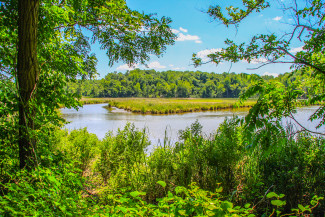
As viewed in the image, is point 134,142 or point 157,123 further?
point 157,123

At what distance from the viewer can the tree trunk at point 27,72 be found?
1811 millimetres

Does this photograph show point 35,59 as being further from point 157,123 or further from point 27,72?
point 157,123

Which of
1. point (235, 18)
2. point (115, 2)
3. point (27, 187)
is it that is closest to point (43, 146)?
point (27, 187)

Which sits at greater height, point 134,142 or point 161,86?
point 161,86

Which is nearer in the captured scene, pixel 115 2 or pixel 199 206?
pixel 199 206

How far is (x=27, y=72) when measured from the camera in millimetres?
1891

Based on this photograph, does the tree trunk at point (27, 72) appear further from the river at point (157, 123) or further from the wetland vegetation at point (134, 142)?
the river at point (157, 123)

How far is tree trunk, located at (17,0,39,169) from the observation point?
1.81 meters

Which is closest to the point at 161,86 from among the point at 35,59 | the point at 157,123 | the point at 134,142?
the point at 157,123

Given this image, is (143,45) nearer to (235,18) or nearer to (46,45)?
(46,45)

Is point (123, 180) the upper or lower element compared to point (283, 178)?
lower

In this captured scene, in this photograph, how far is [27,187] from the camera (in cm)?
134

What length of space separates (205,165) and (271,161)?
1121 millimetres

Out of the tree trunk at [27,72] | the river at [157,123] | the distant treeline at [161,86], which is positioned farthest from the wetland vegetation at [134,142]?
the distant treeline at [161,86]
